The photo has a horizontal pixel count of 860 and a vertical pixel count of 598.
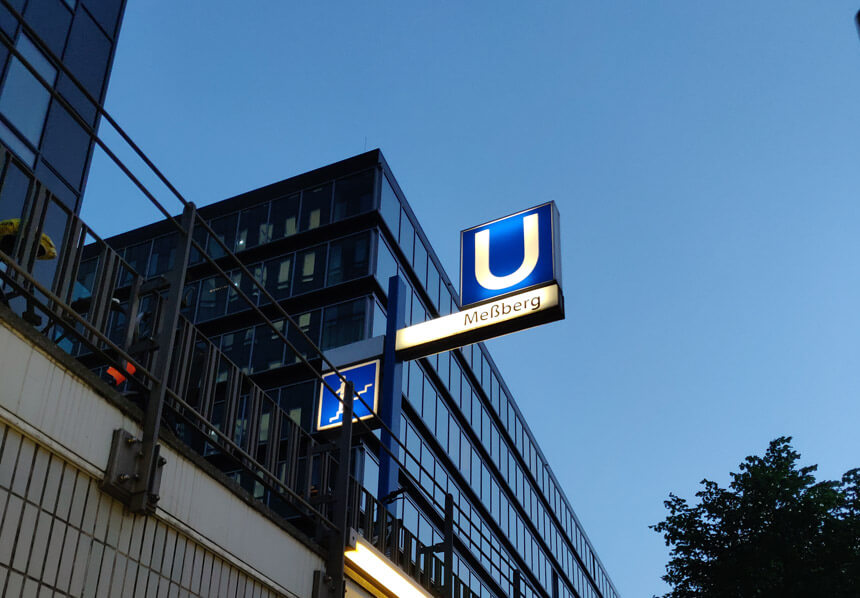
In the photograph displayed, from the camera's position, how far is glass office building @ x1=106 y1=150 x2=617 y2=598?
38.0m

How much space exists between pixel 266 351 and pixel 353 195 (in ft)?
24.8

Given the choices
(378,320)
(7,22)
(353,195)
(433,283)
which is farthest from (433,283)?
(7,22)

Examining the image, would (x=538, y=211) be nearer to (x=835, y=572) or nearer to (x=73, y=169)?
(x=73, y=169)

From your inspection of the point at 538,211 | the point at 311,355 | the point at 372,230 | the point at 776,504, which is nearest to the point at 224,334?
the point at 311,355

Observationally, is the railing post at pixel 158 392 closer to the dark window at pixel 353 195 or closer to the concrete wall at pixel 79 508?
the concrete wall at pixel 79 508

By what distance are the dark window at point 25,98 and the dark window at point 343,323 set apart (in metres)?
17.8

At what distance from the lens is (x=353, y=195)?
41344 mm

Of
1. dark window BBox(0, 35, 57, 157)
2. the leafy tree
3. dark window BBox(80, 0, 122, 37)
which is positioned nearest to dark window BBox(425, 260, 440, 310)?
the leafy tree

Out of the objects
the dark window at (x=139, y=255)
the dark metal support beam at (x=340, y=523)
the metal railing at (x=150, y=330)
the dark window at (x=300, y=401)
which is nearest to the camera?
the metal railing at (x=150, y=330)

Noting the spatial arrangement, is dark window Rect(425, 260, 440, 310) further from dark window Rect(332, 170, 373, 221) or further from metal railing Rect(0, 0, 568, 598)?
metal railing Rect(0, 0, 568, 598)

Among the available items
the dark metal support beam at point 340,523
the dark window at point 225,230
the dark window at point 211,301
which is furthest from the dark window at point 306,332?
the dark metal support beam at point 340,523

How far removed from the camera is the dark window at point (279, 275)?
4131cm

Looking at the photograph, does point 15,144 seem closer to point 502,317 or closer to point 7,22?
point 7,22

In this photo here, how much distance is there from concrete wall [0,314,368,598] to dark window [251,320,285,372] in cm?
3132
